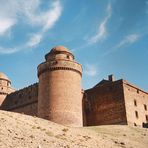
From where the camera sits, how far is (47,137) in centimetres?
2038

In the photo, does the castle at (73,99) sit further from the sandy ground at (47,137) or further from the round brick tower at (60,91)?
the sandy ground at (47,137)

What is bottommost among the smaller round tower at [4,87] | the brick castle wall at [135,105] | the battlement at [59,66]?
the brick castle wall at [135,105]

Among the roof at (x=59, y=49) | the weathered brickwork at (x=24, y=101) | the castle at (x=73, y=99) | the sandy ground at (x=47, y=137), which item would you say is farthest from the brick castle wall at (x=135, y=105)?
the sandy ground at (x=47, y=137)

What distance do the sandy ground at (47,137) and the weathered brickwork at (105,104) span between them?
12985 mm

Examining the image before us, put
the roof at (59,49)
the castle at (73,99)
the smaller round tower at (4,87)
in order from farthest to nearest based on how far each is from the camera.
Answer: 1. the smaller round tower at (4,87)
2. the roof at (59,49)
3. the castle at (73,99)

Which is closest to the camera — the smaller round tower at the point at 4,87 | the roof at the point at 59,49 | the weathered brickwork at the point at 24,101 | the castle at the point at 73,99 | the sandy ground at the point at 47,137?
the sandy ground at the point at 47,137

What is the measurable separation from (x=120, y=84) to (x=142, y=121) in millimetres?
4774

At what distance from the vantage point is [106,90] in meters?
42.4

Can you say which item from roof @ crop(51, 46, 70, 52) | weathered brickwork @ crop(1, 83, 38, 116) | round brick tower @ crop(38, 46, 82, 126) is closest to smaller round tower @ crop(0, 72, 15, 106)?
weathered brickwork @ crop(1, 83, 38, 116)

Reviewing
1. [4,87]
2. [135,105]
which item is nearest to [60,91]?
[135,105]

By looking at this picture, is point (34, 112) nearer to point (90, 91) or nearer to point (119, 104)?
point (90, 91)

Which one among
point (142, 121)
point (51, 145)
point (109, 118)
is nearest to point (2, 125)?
point (51, 145)

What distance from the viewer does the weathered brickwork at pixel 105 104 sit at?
1581 inches

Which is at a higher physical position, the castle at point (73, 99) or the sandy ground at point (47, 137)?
the castle at point (73, 99)
